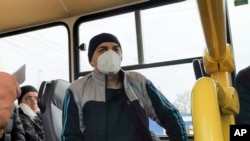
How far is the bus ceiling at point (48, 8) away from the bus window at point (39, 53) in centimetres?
19

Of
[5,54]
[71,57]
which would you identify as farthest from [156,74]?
[5,54]

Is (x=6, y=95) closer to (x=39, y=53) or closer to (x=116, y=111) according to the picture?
(x=116, y=111)

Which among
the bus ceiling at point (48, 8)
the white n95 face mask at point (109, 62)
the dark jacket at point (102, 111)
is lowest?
the dark jacket at point (102, 111)

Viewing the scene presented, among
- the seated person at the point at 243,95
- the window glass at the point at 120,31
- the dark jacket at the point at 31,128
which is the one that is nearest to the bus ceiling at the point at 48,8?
the window glass at the point at 120,31

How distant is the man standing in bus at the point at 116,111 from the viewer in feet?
4.45

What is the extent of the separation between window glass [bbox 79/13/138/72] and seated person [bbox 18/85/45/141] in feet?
1.95

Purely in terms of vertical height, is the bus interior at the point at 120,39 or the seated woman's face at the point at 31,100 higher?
the bus interior at the point at 120,39

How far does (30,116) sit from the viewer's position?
268 cm

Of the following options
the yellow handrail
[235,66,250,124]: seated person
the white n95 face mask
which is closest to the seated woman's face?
the white n95 face mask

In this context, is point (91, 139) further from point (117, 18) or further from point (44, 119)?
point (117, 18)

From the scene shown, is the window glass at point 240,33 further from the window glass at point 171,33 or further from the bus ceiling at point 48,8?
the bus ceiling at point 48,8

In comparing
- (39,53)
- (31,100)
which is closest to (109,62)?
(31,100)

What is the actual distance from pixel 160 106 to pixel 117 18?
183 cm

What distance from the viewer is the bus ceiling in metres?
2.98
